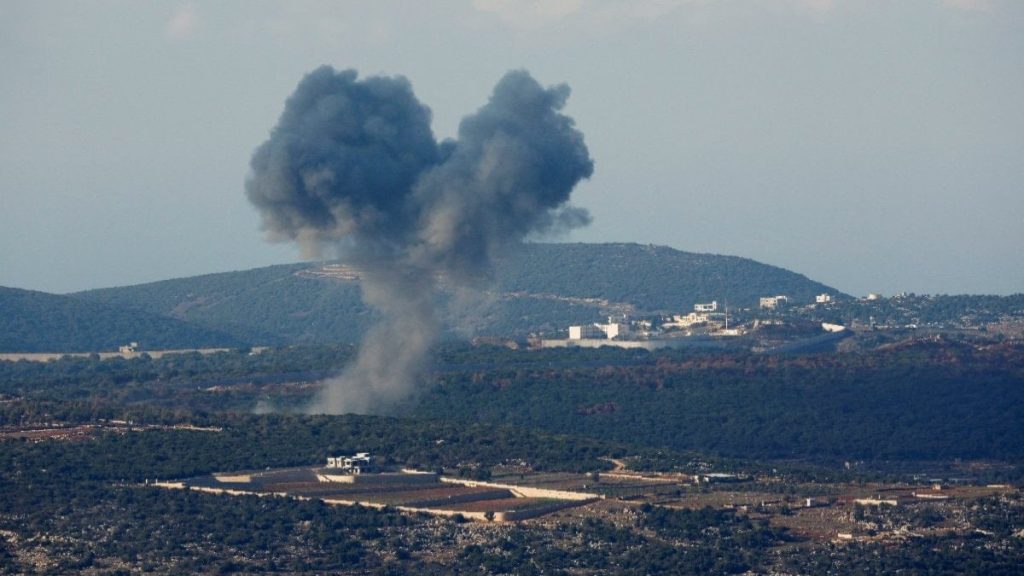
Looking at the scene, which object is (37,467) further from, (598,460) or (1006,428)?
(1006,428)

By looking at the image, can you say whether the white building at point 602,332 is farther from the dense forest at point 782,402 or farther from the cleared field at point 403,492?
the cleared field at point 403,492

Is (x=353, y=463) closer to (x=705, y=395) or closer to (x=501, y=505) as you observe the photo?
(x=501, y=505)

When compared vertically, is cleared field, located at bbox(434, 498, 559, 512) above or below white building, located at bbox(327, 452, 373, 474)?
below

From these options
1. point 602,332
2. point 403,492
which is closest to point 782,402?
point 602,332

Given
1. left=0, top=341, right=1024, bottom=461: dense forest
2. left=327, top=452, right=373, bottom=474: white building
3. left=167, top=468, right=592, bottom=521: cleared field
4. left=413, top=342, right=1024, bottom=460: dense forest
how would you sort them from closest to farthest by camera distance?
left=167, top=468, right=592, bottom=521: cleared field
left=327, top=452, right=373, bottom=474: white building
left=413, top=342, right=1024, bottom=460: dense forest
left=0, top=341, right=1024, bottom=461: dense forest

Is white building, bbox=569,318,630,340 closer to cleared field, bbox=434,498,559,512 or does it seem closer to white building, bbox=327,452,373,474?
white building, bbox=327,452,373,474

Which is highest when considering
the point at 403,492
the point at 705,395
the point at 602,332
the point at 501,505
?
the point at 602,332

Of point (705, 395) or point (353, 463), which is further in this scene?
point (705, 395)

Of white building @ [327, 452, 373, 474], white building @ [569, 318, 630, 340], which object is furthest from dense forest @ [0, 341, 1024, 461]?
white building @ [327, 452, 373, 474]

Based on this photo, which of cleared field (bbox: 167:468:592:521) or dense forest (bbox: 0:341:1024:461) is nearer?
cleared field (bbox: 167:468:592:521)

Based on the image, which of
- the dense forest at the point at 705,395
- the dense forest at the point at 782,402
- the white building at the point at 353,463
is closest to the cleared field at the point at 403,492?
the white building at the point at 353,463

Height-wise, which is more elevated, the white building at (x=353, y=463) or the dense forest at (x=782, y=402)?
the dense forest at (x=782, y=402)
